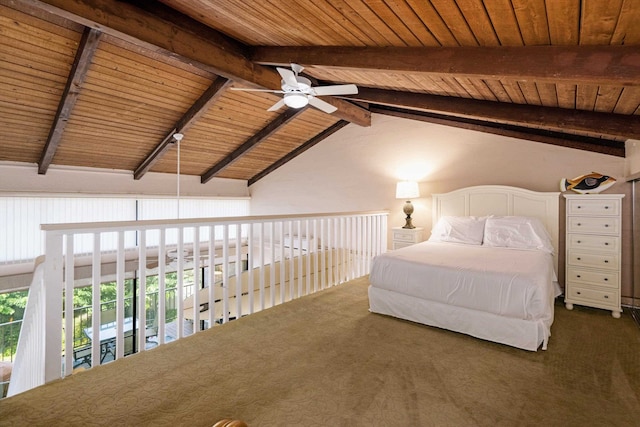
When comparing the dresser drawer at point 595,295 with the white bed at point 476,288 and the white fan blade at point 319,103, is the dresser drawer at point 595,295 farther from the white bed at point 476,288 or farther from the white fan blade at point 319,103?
the white fan blade at point 319,103

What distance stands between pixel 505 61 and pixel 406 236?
10.5 feet

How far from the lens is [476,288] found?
2621 mm

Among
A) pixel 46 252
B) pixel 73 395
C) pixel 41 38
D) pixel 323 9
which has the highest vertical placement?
pixel 41 38

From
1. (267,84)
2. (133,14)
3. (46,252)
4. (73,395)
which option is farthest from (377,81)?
(73,395)

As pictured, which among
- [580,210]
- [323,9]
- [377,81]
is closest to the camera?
[323,9]

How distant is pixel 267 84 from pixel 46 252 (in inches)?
122

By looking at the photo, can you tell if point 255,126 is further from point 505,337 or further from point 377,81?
point 505,337

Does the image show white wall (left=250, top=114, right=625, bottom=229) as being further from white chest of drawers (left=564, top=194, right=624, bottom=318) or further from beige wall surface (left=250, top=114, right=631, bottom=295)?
white chest of drawers (left=564, top=194, right=624, bottom=318)

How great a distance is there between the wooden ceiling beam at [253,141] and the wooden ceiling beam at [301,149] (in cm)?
111

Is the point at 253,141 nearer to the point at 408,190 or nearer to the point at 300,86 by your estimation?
the point at 408,190

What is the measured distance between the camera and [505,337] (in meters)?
2.55

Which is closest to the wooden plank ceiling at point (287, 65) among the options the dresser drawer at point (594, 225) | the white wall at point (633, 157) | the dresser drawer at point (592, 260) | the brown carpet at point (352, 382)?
the white wall at point (633, 157)

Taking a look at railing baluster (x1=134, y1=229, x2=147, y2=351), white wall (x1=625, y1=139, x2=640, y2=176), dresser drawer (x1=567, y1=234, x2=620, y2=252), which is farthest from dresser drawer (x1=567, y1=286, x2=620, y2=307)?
railing baluster (x1=134, y1=229, x2=147, y2=351)

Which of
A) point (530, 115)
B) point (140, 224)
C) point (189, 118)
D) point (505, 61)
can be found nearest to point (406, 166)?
point (530, 115)
